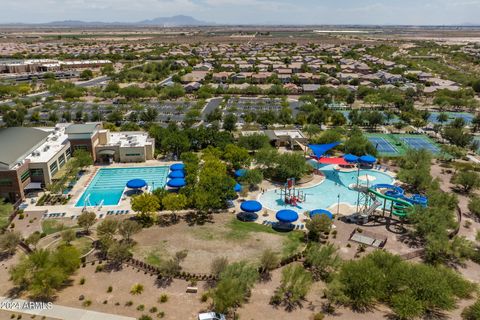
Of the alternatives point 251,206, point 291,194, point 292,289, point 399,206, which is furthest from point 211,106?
point 292,289

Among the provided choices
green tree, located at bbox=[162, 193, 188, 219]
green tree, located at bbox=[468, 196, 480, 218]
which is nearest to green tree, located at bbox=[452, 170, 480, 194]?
green tree, located at bbox=[468, 196, 480, 218]

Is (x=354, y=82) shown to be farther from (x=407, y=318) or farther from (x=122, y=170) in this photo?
(x=407, y=318)

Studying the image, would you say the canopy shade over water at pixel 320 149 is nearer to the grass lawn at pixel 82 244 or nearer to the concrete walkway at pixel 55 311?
the grass lawn at pixel 82 244

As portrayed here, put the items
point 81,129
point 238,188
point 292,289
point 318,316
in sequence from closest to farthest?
point 318,316 < point 292,289 < point 238,188 < point 81,129

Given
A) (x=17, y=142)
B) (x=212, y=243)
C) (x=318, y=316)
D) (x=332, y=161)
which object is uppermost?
(x=17, y=142)

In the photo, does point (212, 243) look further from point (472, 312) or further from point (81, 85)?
point (81, 85)

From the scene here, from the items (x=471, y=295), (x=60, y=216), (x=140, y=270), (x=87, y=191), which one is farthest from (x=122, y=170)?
(x=471, y=295)

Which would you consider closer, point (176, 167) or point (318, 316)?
point (318, 316)

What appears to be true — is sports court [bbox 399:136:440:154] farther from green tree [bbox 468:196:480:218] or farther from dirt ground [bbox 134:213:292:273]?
dirt ground [bbox 134:213:292:273]
